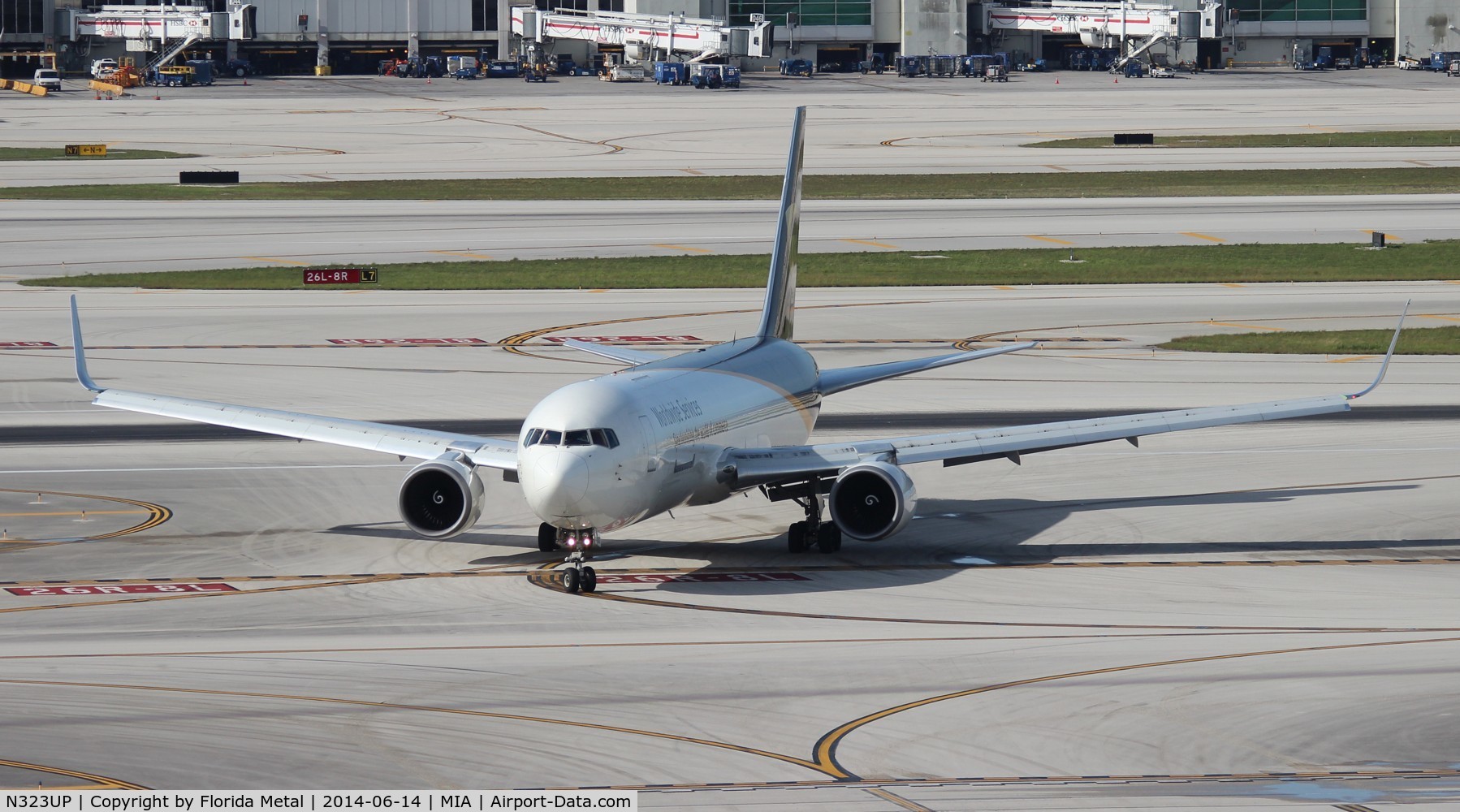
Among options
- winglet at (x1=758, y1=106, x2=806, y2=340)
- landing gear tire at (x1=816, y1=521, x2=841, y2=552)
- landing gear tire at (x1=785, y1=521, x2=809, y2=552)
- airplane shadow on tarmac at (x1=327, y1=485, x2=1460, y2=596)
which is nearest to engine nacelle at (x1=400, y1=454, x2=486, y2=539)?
airplane shadow on tarmac at (x1=327, y1=485, x2=1460, y2=596)

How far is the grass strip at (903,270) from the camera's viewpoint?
237ft

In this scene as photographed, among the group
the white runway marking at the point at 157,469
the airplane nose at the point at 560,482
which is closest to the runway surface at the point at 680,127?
the white runway marking at the point at 157,469

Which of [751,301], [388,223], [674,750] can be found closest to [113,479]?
[674,750]

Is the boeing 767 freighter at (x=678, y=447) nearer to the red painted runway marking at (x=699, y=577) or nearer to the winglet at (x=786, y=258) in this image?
the red painted runway marking at (x=699, y=577)

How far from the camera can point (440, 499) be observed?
103 ft

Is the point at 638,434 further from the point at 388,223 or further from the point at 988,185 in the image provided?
the point at 988,185

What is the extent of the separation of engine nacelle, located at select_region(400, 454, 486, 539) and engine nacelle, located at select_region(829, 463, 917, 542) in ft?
20.0

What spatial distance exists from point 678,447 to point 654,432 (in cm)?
90

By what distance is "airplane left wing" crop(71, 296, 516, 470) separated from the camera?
32.7 meters

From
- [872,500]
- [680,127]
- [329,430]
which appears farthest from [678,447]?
[680,127]

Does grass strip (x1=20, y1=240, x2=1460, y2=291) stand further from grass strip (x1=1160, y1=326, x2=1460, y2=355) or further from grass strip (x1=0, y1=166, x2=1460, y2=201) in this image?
grass strip (x1=0, y1=166, x2=1460, y2=201)

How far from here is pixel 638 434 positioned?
30.2m

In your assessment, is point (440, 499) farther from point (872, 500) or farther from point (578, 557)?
point (872, 500)

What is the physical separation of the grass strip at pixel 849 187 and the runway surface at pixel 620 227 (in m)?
2.76
